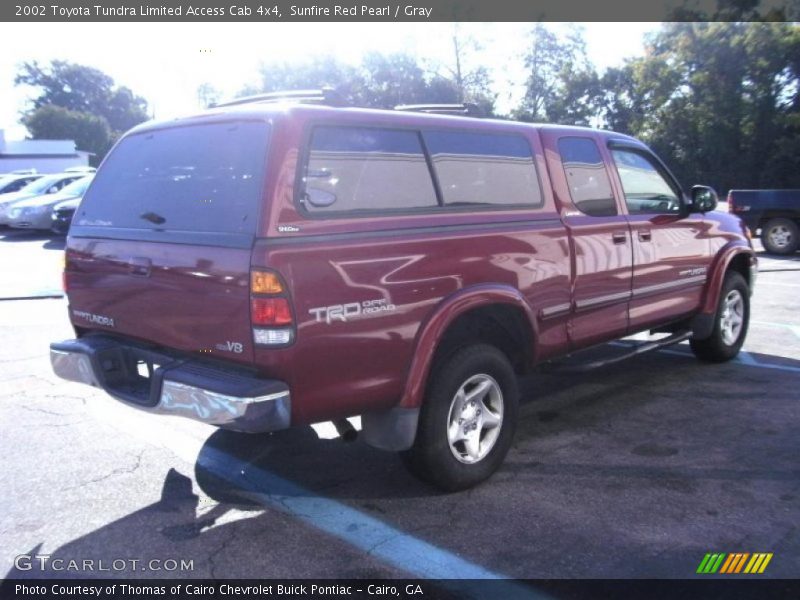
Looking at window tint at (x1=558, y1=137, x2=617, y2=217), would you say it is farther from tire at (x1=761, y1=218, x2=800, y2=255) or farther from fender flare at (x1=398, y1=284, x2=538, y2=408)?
tire at (x1=761, y1=218, x2=800, y2=255)

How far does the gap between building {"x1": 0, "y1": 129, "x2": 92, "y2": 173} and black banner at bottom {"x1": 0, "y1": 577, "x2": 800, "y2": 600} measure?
55063 mm

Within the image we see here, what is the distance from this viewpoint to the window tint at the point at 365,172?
3537mm

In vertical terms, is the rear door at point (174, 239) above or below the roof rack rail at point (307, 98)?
Answer: below

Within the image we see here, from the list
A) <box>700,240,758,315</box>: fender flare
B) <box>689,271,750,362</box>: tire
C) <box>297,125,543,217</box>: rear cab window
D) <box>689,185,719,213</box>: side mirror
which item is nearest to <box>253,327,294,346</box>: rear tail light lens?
<box>297,125,543,217</box>: rear cab window

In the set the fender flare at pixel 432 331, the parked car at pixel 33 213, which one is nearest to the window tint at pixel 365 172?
the fender flare at pixel 432 331

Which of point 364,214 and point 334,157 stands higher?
point 334,157

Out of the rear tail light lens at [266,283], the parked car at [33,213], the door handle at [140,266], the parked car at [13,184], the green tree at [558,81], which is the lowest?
the parked car at [33,213]

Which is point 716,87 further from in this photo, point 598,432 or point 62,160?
point 62,160

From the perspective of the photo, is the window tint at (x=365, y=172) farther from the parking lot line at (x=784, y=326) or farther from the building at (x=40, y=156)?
the building at (x=40, y=156)

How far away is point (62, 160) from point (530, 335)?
5805 centimetres

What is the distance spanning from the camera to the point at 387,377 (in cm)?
367

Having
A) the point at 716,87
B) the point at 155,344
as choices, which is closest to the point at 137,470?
the point at 155,344

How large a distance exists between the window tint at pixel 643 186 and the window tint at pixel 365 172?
2.11 metres

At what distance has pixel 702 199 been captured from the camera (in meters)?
6.06
